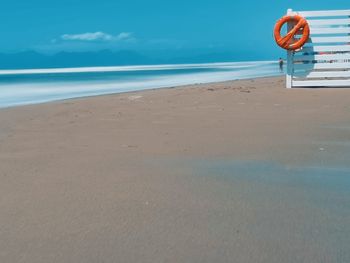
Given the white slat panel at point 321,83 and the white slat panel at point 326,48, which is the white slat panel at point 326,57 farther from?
the white slat panel at point 321,83

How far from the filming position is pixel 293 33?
38.4 ft

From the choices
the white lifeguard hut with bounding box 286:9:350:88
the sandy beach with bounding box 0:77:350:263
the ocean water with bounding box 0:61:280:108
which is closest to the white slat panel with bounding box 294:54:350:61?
the white lifeguard hut with bounding box 286:9:350:88

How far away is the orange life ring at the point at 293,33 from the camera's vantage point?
11.6 metres

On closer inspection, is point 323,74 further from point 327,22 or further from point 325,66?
point 327,22

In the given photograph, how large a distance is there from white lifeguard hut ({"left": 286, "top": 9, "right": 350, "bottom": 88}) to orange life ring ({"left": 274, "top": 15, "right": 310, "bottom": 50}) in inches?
5.5

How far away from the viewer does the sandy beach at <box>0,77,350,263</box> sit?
241cm

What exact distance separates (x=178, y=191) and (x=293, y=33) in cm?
902

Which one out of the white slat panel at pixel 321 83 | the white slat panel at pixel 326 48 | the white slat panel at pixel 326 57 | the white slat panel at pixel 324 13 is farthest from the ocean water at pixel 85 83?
the white slat panel at pixel 324 13

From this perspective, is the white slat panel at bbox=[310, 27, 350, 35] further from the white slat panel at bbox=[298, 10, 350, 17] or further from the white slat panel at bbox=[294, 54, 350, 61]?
the white slat panel at bbox=[294, 54, 350, 61]

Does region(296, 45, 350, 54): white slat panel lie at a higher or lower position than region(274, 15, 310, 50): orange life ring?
lower

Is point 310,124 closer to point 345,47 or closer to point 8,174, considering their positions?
point 8,174

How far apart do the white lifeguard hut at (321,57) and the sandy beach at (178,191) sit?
5495 mm

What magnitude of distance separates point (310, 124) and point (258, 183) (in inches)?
118

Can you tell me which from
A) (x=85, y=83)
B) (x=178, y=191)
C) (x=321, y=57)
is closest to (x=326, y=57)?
(x=321, y=57)
